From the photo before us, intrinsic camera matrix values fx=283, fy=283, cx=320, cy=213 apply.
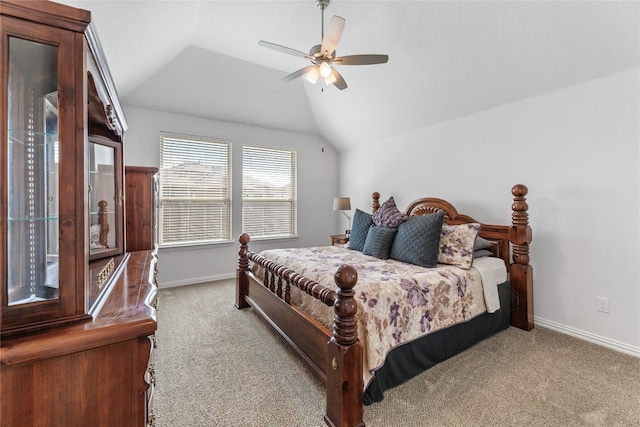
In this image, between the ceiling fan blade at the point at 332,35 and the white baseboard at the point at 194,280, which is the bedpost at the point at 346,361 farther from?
the white baseboard at the point at 194,280

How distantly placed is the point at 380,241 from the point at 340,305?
149cm

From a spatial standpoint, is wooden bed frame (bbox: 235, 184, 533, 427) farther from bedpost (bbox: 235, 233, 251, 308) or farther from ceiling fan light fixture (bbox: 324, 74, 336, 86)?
ceiling fan light fixture (bbox: 324, 74, 336, 86)

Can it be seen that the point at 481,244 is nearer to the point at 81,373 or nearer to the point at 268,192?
the point at 81,373

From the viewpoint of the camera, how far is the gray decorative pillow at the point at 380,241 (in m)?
2.87

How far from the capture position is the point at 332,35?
7.00 feet

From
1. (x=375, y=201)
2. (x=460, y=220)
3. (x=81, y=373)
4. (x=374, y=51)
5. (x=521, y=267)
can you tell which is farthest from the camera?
(x=375, y=201)

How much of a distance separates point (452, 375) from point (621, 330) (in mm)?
1620

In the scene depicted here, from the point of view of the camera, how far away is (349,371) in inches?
59.4

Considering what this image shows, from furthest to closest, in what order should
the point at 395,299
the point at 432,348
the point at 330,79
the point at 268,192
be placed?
the point at 268,192, the point at 330,79, the point at 432,348, the point at 395,299

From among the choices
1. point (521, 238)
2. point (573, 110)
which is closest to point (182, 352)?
point (521, 238)

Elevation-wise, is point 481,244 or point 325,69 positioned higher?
point 325,69

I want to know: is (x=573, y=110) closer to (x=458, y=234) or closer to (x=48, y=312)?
(x=458, y=234)

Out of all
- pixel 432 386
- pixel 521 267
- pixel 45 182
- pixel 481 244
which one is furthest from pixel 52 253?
pixel 521 267

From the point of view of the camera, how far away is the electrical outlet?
7.97 ft
